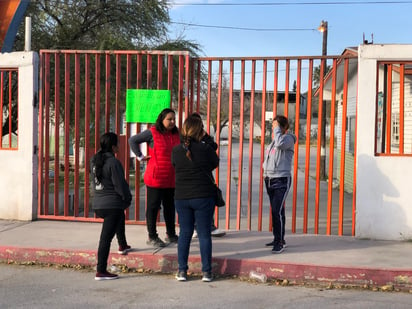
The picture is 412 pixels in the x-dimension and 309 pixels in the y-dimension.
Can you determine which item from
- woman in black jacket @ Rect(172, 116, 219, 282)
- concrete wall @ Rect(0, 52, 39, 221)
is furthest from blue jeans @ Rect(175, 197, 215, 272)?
concrete wall @ Rect(0, 52, 39, 221)

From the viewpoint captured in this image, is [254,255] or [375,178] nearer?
[254,255]

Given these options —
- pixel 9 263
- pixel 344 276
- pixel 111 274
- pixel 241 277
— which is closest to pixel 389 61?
pixel 344 276

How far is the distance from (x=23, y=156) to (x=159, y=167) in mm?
2710

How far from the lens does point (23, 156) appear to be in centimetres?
745

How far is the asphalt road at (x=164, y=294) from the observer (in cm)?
459

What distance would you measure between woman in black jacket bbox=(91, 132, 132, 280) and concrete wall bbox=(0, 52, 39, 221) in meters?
2.57

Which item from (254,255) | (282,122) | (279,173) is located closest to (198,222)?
(254,255)

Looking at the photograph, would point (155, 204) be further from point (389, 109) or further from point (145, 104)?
point (389, 109)

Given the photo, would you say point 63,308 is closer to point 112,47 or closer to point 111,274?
point 111,274

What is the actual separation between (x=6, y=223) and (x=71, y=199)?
10.4 ft

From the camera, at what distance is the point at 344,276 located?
524 cm

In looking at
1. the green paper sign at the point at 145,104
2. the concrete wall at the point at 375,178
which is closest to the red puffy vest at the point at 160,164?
the green paper sign at the point at 145,104

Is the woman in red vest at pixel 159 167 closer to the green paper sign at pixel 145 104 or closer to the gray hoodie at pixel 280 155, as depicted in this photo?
the green paper sign at pixel 145 104

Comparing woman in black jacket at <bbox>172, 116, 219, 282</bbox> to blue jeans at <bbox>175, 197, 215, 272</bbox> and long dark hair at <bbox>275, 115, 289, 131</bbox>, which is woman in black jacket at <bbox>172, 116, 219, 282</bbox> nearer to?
blue jeans at <bbox>175, 197, 215, 272</bbox>
